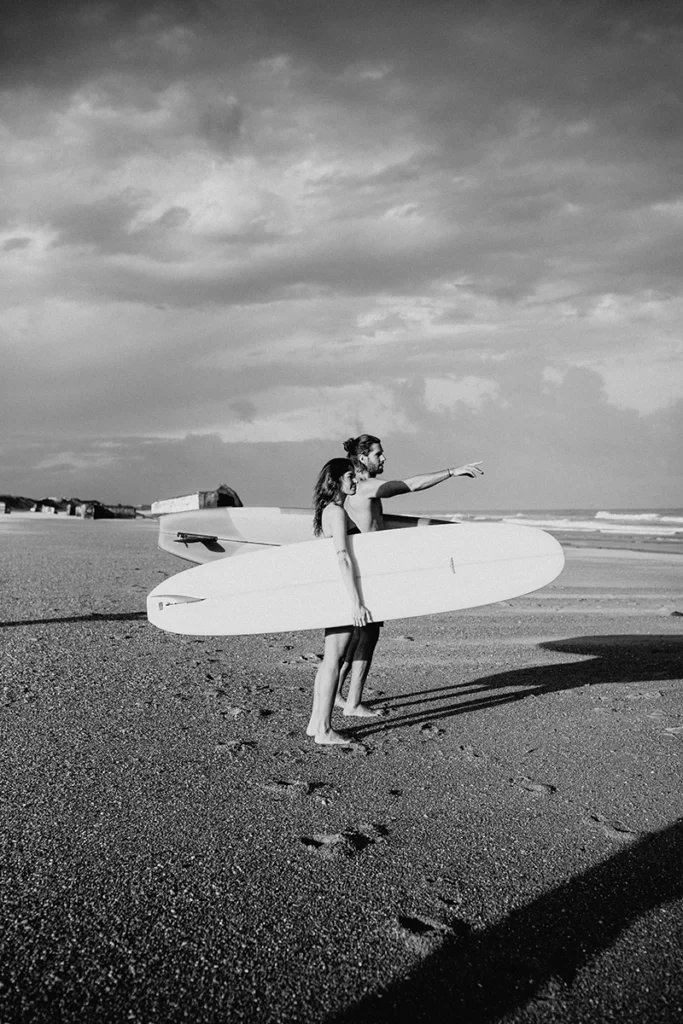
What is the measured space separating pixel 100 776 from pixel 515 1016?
7.52ft

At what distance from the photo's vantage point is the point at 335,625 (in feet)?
14.9

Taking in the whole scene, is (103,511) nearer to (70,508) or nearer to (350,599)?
(70,508)

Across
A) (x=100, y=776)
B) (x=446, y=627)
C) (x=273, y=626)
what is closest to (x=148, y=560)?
(x=446, y=627)

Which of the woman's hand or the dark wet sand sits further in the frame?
the woman's hand

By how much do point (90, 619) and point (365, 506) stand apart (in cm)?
398

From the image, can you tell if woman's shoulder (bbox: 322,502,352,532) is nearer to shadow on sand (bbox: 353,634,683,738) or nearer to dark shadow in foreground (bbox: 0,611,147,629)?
shadow on sand (bbox: 353,634,683,738)

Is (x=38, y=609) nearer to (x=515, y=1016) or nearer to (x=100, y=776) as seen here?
(x=100, y=776)

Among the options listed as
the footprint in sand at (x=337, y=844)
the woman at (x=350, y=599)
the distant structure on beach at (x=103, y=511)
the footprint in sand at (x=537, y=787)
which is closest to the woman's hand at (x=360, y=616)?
the woman at (x=350, y=599)

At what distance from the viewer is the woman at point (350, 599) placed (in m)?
4.27

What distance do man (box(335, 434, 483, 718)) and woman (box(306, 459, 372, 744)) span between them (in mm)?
171

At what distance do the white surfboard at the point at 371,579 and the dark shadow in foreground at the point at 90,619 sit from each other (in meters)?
2.56

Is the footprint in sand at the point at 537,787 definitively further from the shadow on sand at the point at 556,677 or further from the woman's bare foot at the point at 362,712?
the woman's bare foot at the point at 362,712

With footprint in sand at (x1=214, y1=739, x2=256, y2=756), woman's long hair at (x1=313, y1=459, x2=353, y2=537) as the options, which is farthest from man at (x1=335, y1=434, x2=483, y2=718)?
footprint in sand at (x1=214, y1=739, x2=256, y2=756)

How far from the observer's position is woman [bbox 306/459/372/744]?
427 cm
